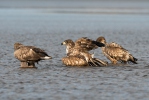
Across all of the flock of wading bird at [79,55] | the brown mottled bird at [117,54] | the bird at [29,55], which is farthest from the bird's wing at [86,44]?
the bird at [29,55]

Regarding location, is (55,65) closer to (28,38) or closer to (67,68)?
(67,68)

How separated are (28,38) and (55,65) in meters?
10.6

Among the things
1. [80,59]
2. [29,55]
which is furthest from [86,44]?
[29,55]

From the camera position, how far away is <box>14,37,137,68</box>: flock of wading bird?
1612 cm

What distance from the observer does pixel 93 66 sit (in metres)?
16.9

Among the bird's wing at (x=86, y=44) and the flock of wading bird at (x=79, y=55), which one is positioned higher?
the bird's wing at (x=86, y=44)

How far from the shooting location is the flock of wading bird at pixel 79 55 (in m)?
16.1

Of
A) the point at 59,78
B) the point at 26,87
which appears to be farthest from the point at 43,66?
the point at 26,87

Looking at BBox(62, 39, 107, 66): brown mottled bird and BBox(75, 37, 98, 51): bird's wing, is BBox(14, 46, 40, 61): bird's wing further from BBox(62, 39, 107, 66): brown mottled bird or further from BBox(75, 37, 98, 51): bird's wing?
BBox(75, 37, 98, 51): bird's wing

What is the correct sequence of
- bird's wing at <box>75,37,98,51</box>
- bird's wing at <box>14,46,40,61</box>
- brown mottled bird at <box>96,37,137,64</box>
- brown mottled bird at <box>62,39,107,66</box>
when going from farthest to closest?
bird's wing at <box>75,37,98,51</box> → brown mottled bird at <box>96,37,137,64</box> → brown mottled bird at <box>62,39,107,66</box> → bird's wing at <box>14,46,40,61</box>

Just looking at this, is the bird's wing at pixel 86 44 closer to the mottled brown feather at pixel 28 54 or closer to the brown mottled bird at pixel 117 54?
the brown mottled bird at pixel 117 54

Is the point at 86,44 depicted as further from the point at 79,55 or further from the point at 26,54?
the point at 26,54

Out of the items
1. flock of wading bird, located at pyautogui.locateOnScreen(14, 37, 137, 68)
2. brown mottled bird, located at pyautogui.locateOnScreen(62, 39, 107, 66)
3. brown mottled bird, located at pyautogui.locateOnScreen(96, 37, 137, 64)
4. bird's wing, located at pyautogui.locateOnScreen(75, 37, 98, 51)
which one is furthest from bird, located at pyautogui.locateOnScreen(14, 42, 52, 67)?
brown mottled bird, located at pyautogui.locateOnScreen(96, 37, 137, 64)

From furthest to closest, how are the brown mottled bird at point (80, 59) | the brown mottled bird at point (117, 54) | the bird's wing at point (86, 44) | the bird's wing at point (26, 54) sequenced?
the bird's wing at point (86, 44), the brown mottled bird at point (117, 54), the brown mottled bird at point (80, 59), the bird's wing at point (26, 54)
